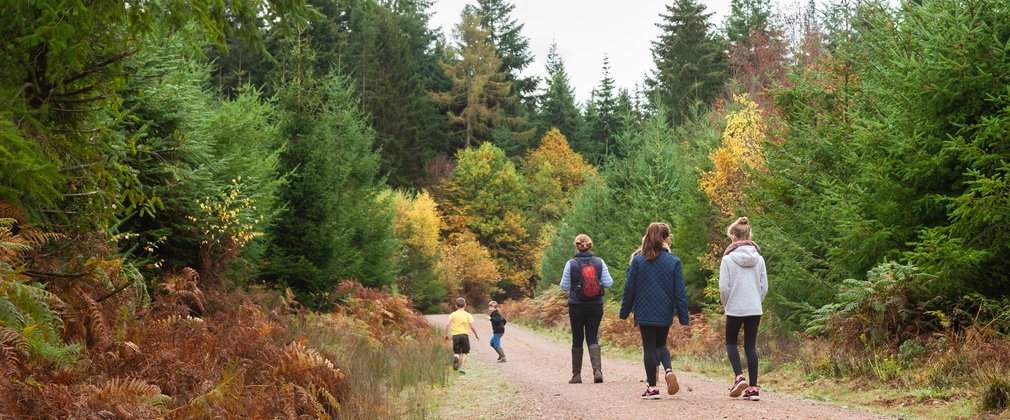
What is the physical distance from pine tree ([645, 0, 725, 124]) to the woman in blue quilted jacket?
155 feet

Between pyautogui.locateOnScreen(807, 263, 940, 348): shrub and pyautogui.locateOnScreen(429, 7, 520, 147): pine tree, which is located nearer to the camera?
pyautogui.locateOnScreen(807, 263, 940, 348): shrub

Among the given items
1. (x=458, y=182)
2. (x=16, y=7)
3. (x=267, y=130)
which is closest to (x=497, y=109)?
(x=458, y=182)

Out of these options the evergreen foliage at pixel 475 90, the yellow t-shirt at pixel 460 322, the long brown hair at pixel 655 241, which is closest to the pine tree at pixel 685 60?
the evergreen foliage at pixel 475 90

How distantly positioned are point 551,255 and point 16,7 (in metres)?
42.1

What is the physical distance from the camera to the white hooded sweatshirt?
8.98 meters

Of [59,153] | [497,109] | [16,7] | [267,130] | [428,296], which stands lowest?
[428,296]

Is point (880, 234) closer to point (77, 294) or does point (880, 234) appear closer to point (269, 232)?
point (77, 294)

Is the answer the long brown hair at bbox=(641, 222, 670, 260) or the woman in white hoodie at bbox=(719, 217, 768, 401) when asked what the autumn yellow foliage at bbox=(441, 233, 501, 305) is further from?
the woman in white hoodie at bbox=(719, 217, 768, 401)

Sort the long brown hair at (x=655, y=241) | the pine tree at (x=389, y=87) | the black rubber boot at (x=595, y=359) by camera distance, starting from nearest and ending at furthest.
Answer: the long brown hair at (x=655, y=241)
the black rubber boot at (x=595, y=359)
the pine tree at (x=389, y=87)

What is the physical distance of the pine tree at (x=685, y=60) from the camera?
57688 millimetres

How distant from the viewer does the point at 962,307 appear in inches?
434

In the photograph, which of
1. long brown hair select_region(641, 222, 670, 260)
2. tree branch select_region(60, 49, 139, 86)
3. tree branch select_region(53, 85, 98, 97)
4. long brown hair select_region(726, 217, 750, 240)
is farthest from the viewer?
long brown hair select_region(641, 222, 670, 260)

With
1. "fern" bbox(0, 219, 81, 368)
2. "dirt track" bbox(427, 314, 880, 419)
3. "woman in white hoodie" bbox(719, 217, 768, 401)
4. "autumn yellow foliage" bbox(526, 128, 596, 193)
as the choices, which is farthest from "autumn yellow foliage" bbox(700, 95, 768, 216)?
"autumn yellow foliage" bbox(526, 128, 596, 193)

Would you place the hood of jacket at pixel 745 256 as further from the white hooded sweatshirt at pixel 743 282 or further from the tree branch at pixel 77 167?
the tree branch at pixel 77 167
